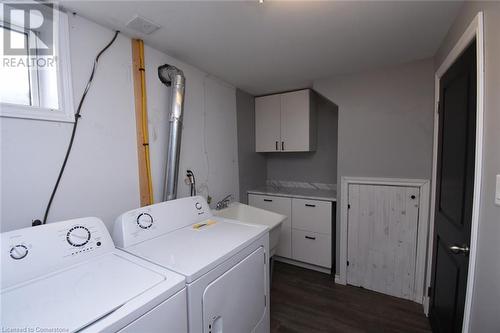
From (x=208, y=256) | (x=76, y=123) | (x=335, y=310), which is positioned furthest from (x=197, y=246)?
(x=335, y=310)

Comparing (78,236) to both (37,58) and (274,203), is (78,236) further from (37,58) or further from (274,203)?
(274,203)

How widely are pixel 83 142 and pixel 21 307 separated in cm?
91

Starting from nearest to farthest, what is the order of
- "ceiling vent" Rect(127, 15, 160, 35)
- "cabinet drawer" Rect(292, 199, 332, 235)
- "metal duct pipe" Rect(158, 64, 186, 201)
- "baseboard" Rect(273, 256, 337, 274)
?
"ceiling vent" Rect(127, 15, 160, 35)
"metal duct pipe" Rect(158, 64, 186, 201)
"cabinet drawer" Rect(292, 199, 332, 235)
"baseboard" Rect(273, 256, 337, 274)

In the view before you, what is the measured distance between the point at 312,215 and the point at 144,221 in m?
1.91

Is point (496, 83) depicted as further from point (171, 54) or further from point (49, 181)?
Answer: point (49, 181)

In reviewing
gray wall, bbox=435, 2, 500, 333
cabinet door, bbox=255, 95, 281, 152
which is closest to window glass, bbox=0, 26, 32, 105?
gray wall, bbox=435, 2, 500, 333

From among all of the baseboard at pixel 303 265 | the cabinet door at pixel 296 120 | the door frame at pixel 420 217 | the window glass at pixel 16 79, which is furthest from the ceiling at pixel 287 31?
the baseboard at pixel 303 265

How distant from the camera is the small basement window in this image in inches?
46.3

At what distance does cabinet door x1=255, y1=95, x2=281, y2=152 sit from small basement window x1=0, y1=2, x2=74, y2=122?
7.23ft

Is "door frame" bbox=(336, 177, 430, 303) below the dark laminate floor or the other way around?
the other way around

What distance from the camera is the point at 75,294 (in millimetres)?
A: 848

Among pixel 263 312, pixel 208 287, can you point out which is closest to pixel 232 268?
pixel 208 287

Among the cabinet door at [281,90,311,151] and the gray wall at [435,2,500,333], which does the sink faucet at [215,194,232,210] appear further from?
the gray wall at [435,2,500,333]

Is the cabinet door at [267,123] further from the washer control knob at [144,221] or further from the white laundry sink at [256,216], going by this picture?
the washer control knob at [144,221]
